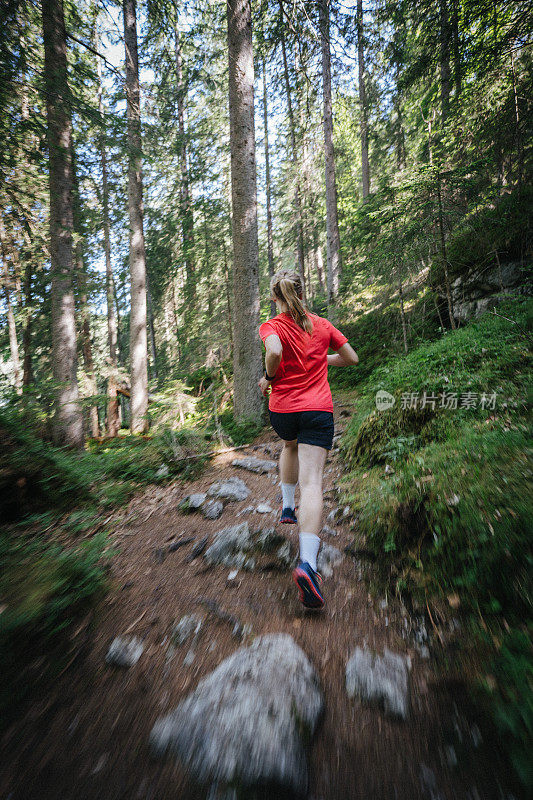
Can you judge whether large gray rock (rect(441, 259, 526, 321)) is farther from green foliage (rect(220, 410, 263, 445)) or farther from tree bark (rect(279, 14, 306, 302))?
tree bark (rect(279, 14, 306, 302))

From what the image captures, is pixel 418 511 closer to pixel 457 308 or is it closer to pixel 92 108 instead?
pixel 457 308

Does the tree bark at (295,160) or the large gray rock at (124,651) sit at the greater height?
the tree bark at (295,160)

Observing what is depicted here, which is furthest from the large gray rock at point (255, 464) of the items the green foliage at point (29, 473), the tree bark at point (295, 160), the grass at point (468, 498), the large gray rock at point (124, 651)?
the tree bark at point (295, 160)

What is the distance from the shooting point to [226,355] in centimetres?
1296

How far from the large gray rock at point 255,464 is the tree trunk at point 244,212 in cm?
185

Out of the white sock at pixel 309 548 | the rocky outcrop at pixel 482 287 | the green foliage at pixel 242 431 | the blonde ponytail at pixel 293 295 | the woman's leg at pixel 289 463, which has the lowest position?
the white sock at pixel 309 548

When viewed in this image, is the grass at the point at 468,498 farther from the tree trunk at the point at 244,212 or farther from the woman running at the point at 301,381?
the tree trunk at the point at 244,212

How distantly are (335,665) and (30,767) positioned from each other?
1.45 metres

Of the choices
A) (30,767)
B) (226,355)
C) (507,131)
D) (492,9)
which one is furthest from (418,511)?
(226,355)

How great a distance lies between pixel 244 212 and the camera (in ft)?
23.5

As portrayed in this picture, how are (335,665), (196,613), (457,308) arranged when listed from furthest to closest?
(457,308), (196,613), (335,665)

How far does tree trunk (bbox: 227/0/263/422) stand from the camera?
6.95 meters

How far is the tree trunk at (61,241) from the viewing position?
6938 mm

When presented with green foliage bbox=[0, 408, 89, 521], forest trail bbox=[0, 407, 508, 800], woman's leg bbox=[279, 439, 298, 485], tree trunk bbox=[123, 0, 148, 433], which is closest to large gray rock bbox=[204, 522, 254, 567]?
forest trail bbox=[0, 407, 508, 800]
